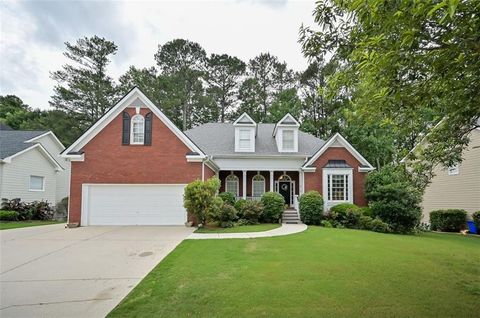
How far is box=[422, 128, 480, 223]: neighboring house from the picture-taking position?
17500 millimetres

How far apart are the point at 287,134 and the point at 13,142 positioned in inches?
828

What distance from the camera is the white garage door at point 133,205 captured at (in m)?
16.3

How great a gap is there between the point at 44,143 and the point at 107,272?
2376 centimetres

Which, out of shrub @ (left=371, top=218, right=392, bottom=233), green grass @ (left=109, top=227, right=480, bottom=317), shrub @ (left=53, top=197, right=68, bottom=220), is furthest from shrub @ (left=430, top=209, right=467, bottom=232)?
shrub @ (left=53, top=197, right=68, bottom=220)

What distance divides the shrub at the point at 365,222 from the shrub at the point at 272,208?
4.43m

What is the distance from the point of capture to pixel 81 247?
10164 mm

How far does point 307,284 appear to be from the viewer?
6.05m

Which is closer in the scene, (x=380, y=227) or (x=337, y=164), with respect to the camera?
(x=380, y=227)

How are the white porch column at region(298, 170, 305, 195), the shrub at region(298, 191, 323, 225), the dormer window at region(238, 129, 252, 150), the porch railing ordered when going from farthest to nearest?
the dormer window at region(238, 129, 252, 150) < the porch railing < the white porch column at region(298, 170, 305, 195) < the shrub at region(298, 191, 323, 225)

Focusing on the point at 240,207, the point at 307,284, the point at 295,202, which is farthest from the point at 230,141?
the point at 307,284

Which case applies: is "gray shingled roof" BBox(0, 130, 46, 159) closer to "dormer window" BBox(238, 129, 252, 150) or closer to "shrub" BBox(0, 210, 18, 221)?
"shrub" BBox(0, 210, 18, 221)

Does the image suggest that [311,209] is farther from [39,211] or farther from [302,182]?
[39,211]

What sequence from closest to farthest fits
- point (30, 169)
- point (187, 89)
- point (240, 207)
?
point (240, 207), point (30, 169), point (187, 89)

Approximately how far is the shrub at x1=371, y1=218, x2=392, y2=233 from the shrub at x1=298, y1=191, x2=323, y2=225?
9.76 feet
